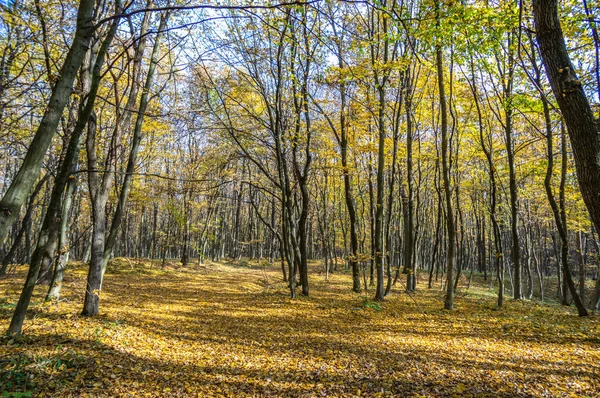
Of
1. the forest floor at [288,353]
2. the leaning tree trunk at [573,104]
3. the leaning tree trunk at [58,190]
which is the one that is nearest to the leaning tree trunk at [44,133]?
the leaning tree trunk at [58,190]

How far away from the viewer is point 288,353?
554 cm

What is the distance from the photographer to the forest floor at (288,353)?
13.5 feet

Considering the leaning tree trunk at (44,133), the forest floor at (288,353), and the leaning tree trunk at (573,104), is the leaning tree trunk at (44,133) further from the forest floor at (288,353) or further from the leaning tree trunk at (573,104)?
the leaning tree trunk at (573,104)

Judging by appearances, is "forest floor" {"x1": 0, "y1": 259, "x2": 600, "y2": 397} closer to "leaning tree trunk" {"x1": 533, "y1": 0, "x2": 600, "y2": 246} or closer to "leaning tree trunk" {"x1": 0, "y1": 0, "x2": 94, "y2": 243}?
"leaning tree trunk" {"x1": 0, "y1": 0, "x2": 94, "y2": 243}

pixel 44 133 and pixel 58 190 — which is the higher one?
pixel 44 133

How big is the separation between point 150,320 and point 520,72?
1392 cm

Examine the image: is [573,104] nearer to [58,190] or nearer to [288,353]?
[288,353]

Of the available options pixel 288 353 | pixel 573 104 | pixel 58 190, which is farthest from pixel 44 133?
pixel 573 104

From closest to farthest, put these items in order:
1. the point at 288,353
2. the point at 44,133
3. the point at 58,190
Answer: the point at 44,133
the point at 58,190
the point at 288,353

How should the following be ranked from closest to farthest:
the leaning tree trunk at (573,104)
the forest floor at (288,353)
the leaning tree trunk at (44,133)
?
the leaning tree trunk at (44,133), the leaning tree trunk at (573,104), the forest floor at (288,353)

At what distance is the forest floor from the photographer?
4105mm

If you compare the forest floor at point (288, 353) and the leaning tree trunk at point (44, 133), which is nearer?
the leaning tree trunk at point (44, 133)

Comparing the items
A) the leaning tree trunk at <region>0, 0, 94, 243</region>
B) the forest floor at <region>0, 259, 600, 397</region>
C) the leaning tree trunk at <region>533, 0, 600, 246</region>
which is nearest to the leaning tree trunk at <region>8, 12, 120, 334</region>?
the forest floor at <region>0, 259, 600, 397</region>

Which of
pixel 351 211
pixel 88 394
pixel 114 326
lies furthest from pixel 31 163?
pixel 351 211
